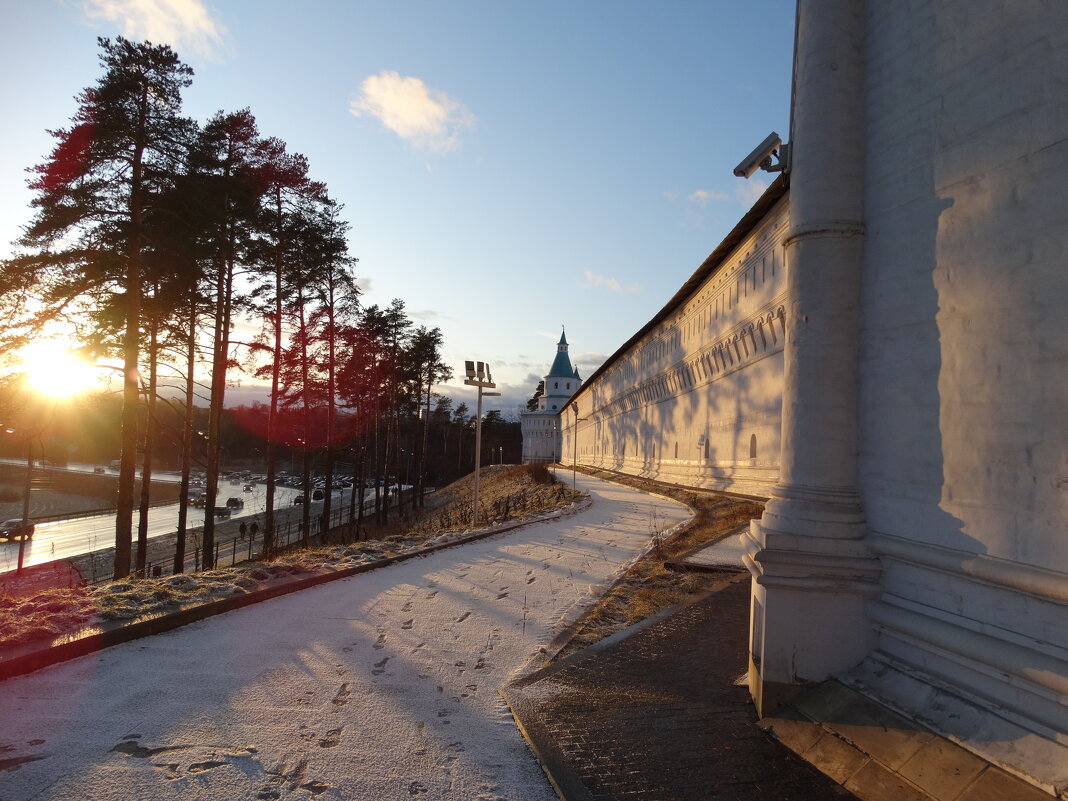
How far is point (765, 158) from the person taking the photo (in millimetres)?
5133

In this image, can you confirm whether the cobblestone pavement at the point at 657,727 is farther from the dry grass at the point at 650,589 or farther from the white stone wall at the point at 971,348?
the white stone wall at the point at 971,348

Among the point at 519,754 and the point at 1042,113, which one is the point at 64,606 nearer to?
the point at 519,754

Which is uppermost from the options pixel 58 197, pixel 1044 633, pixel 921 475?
pixel 58 197

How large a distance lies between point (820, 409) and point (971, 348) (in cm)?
99

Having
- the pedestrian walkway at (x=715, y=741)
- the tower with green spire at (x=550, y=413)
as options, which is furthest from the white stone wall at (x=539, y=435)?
the pedestrian walkway at (x=715, y=741)

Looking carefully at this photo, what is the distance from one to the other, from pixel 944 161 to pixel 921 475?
1.84m

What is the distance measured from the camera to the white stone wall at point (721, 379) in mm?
19469

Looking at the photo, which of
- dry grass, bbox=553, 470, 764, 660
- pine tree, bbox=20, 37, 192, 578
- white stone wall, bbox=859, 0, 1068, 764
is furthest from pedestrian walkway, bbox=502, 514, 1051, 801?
pine tree, bbox=20, 37, 192, 578

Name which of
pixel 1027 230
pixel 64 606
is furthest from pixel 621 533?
pixel 1027 230

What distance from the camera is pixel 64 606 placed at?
5238 millimetres

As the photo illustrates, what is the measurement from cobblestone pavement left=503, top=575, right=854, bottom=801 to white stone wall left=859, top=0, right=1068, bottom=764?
3.28 ft

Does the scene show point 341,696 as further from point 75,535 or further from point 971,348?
point 75,535

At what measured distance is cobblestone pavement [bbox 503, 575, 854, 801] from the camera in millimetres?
3164

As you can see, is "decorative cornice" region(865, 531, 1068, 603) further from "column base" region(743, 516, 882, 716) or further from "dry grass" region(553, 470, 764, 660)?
"dry grass" region(553, 470, 764, 660)
